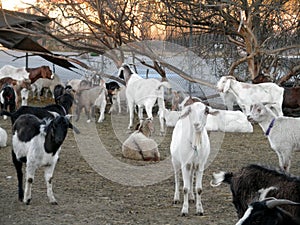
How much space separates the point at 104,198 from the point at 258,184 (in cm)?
316

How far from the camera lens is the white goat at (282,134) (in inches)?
361

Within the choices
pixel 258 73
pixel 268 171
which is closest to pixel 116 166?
pixel 268 171

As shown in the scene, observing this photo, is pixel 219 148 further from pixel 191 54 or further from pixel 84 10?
pixel 84 10

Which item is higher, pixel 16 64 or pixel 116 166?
pixel 16 64

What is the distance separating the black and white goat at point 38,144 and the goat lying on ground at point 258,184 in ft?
7.88

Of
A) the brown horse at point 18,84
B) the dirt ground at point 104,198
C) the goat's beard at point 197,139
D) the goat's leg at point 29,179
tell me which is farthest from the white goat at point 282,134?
the brown horse at point 18,84

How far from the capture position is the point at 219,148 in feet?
38.7

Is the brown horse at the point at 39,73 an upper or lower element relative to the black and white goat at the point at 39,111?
upper

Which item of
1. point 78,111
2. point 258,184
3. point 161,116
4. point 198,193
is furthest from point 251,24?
point 258,184

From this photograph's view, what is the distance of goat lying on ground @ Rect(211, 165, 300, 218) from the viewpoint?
4.82 m

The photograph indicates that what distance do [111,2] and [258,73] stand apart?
4617 mm

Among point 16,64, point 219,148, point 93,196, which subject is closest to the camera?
point 93,196

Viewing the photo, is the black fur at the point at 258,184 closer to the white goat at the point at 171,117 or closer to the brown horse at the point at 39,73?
the white goat at the point at 171,117

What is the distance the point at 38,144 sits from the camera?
725 centimetres
